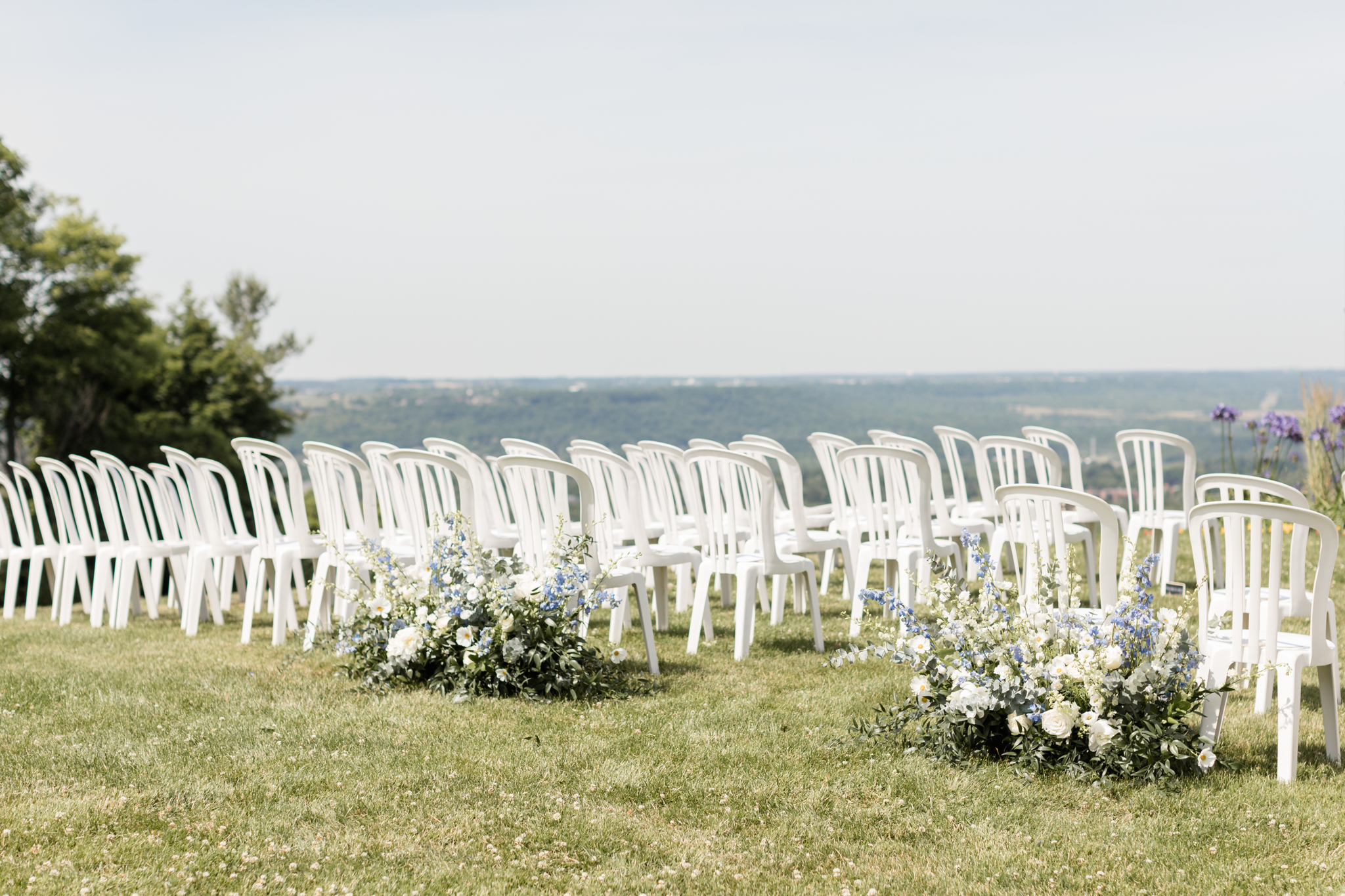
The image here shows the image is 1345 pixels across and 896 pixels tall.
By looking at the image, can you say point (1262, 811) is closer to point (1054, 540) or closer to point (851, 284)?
point (1054, 540)

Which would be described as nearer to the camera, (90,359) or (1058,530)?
(1058,530)

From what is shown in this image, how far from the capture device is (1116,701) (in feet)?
10.9

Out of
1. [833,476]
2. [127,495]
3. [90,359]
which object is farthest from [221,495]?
[90,359]

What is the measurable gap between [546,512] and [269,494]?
→ 5.48 feet

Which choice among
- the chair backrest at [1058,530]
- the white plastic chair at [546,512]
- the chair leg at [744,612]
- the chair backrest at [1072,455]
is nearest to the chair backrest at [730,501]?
the chair leg at [744,612]

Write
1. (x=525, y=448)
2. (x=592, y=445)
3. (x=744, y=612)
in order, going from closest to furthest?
(x=744, y=612) → (x=525, y=448) → (x=592, y=445)

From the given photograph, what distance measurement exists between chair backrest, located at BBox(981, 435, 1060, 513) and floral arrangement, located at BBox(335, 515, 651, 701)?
84.3 inches

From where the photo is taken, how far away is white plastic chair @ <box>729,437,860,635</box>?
554cm

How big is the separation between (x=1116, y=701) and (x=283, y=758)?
2685 millimetres

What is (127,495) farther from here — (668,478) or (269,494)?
(668,478)

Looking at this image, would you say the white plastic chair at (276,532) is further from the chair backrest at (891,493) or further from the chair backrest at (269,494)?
the chair backrest at (891,493)

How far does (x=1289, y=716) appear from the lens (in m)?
3.25

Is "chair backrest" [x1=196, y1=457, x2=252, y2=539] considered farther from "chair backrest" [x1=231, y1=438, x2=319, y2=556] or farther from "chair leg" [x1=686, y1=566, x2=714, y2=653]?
"chair leg" [x1=686, y1=566, x2=714, y2=653]

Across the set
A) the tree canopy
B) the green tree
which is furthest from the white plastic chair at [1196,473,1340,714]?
the green tree
